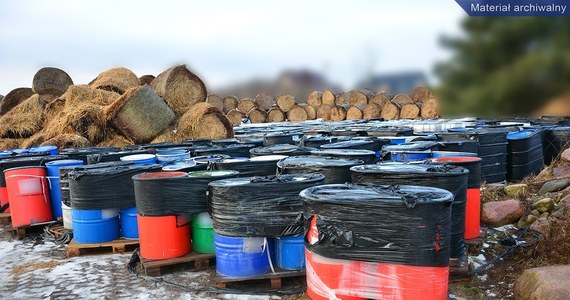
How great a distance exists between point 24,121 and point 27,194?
6.58m

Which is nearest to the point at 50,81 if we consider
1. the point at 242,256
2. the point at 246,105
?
the point at 246,105

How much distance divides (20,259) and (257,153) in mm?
3396

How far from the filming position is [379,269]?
9.25 feet

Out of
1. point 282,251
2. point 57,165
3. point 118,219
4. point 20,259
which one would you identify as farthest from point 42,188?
point 282,251

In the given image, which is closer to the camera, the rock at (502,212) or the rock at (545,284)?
the rock at (545,284)

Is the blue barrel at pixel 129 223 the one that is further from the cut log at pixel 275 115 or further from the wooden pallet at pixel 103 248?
the cut log at pixel 275 115

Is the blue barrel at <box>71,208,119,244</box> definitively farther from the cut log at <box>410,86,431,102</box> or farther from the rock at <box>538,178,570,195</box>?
the cut log at <box>410,86,431,102</box>

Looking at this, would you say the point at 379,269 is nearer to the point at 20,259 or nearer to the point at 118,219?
the point at 118,219

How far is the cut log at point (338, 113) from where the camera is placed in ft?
76.3

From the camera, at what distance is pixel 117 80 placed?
12.7m

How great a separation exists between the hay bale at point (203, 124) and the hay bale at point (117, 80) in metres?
2.75

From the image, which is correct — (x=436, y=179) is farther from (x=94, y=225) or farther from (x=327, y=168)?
(x=94, y=225)

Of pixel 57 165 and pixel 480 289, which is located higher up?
pixel 57 165

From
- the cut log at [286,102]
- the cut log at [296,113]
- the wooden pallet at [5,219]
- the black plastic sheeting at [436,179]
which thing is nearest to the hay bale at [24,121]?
the wooden pallet at [5,219]
